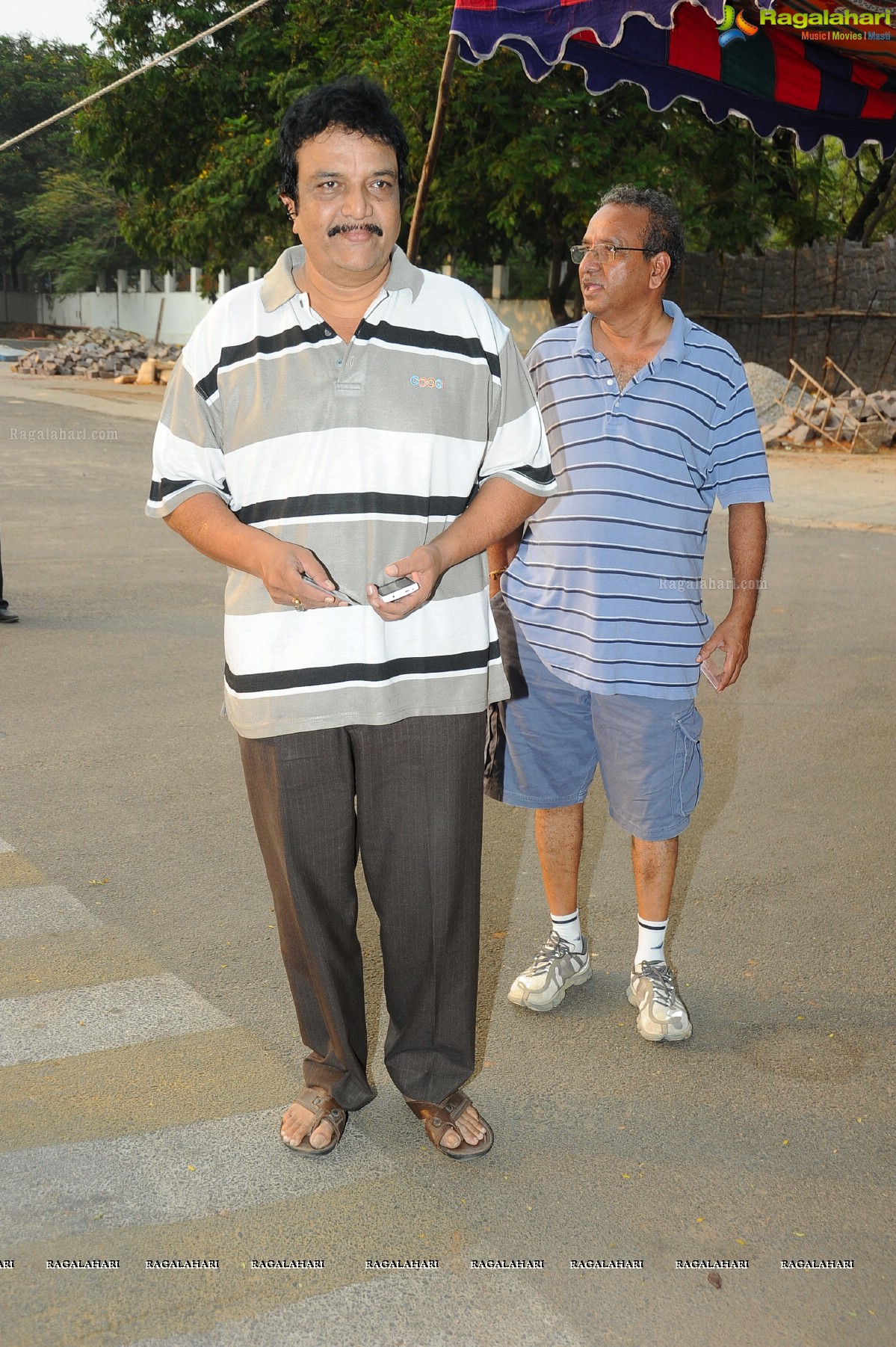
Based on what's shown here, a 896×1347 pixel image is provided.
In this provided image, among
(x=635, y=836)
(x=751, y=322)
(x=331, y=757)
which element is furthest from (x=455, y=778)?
(x=751, y=322)

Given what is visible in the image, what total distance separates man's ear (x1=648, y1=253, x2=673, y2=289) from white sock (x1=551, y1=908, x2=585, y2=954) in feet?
5.48

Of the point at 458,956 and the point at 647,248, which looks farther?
the point at 647,248

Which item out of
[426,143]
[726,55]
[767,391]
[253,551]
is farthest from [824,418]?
[253,551]

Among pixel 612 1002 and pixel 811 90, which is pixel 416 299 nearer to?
pixel 612 1002

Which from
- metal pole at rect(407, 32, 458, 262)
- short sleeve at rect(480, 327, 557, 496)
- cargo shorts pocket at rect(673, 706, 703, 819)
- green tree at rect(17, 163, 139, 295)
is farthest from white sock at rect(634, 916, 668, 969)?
green tree at rect(17, 163, 139, 295)

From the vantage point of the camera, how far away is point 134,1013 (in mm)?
3332

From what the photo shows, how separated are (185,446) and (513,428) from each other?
63 centimetres

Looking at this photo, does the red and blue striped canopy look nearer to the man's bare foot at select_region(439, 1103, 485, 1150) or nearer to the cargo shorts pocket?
the cargo shorts pocket

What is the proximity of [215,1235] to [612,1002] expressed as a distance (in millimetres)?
1367

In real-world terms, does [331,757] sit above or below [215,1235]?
above

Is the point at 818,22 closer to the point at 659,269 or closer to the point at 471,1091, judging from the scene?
the point at 659,269

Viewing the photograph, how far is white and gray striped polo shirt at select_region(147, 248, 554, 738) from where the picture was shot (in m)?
2.33

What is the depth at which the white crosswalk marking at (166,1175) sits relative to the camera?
2.53m

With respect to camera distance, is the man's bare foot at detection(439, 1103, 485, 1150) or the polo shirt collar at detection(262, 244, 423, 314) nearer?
the polo shirt collar at detection(262, 244, 423, 314)
